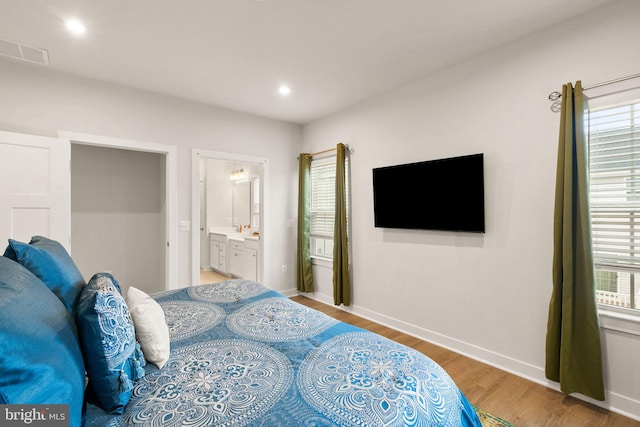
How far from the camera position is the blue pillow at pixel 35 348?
70 centimetres

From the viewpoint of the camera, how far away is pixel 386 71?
3000mm

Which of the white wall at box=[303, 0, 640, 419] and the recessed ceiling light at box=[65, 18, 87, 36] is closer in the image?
the white wall at box=[303, 0, 640, 419]

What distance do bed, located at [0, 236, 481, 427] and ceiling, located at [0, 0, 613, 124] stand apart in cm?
190

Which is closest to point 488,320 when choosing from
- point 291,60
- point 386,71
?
point 386,71

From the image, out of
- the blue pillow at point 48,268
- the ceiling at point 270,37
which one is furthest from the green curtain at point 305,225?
the blue pillow at point 48,268

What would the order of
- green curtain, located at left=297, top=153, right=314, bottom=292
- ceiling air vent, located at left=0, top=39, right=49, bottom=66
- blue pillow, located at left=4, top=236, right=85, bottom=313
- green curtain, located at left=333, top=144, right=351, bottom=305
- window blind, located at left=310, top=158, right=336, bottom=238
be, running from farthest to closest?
green curtain, located at left=297, top=153, right=314, bottom=292, window blind, located at left=310, top=158, right=336, bottom=238, green curtain, located at left=333, top=144, right=351, bottom=305, ceiling air vent, located at left=0, top=39, right=49, bottom=66, blue pillow, located at left=4, top=236, right=85, bottom=313

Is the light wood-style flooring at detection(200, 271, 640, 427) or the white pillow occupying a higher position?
the white pillow

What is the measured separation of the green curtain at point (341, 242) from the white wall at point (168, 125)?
1010 mm

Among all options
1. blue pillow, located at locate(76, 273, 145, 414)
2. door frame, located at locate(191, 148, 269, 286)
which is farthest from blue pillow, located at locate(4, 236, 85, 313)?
door frame, located at locate(191, 148, 269, 286)

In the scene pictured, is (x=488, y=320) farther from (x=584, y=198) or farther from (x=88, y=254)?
(x=88, y=254)

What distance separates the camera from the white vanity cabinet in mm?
5842

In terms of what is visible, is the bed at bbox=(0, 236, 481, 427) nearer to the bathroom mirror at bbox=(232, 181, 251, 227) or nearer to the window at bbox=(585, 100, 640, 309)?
the window at bbox=(585, 100, 640, 309)

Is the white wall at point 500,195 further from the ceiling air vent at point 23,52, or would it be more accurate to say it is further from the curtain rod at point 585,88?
the ceiling air vent at point 23,52

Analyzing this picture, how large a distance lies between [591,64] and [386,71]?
1.58m
